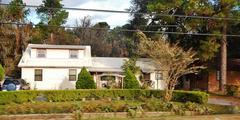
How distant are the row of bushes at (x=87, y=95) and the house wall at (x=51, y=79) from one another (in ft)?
29.4

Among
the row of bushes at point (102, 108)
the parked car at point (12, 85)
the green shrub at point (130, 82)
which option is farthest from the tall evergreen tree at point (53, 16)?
the row of bushes at point (102, 108)

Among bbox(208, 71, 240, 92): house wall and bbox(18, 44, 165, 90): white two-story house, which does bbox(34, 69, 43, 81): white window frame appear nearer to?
bbox(18, 44, 165, 90): white two-story house

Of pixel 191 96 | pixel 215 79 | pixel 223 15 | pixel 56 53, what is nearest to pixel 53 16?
pixel 56 53

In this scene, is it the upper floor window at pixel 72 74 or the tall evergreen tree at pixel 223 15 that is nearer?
the tall evergreen tree at pixel 223 15

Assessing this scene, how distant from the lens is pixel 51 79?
43.2 m

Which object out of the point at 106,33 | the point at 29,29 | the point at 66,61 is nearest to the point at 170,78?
the point at 66,61

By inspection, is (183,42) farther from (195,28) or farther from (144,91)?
(144,91)

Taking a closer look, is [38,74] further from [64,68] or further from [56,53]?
[56,53]

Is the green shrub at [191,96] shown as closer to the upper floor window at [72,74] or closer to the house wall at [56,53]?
the upper floor window at [72,74]

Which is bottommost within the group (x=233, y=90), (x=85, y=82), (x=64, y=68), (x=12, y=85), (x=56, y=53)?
(x=233, y=90)

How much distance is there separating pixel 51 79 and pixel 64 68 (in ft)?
5.56

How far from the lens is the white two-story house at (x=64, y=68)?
141 ft

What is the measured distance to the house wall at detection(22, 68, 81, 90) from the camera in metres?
42.9

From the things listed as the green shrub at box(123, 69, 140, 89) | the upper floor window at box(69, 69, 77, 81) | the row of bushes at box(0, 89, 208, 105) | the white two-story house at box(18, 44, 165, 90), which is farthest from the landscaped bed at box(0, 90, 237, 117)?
the upper floor window at box(69, 69, 77, 81)
